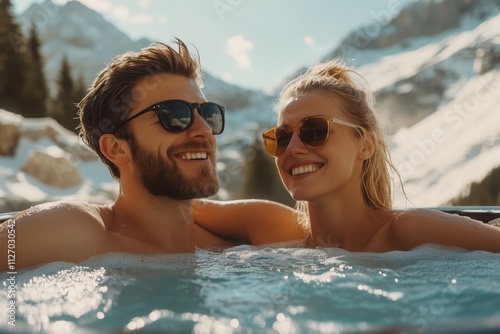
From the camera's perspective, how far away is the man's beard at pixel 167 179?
2686 mm

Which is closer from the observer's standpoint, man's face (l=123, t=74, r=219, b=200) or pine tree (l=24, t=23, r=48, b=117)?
man's face (l=123, t=74, r=219, b=200)

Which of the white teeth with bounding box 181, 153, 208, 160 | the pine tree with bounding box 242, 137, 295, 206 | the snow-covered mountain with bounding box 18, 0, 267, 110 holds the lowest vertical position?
the pine tree with bounding box 242, 137, 295, 206

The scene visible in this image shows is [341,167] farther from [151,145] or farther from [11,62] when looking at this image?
[11,62]

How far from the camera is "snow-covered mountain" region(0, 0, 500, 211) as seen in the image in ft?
123

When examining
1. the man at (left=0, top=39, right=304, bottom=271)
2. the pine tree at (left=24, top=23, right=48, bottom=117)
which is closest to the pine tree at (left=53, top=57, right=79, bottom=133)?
the pine tree at (left=24, top=23, right=48, bottom=117)

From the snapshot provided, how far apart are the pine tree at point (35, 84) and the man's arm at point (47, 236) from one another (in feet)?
74.8

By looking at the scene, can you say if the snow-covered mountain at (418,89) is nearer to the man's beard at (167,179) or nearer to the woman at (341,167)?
the woman at (341,167)

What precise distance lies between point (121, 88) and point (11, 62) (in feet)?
73.2

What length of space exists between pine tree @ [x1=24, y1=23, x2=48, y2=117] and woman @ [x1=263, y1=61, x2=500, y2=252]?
74.4 feet

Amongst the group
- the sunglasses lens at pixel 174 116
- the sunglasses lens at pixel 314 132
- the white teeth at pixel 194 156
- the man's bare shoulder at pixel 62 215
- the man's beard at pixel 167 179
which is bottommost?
the man's bare shoulder at pixel 62 215

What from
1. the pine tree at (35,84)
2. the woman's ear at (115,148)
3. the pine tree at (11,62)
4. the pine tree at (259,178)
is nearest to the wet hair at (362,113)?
the woman's ear at (115,148)

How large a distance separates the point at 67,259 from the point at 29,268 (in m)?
0.17

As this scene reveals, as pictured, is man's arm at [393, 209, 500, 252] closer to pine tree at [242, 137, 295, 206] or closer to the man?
the man

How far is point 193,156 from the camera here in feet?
9.05
